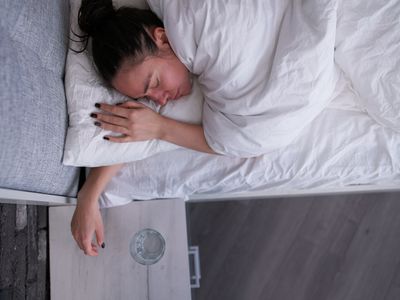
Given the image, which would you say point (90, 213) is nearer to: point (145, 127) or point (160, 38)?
point (145, 127)

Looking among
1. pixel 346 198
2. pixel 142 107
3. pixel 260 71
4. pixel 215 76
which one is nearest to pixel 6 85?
pixel 142 107

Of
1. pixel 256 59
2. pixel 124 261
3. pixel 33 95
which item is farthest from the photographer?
pixel 124 261

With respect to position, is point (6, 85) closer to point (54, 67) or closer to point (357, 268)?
point (54, 67)

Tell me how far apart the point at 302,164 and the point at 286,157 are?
0.05m

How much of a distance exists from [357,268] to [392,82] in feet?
2.73

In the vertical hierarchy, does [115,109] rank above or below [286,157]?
above

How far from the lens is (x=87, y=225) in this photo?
2.84 feet

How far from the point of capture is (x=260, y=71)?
818mm

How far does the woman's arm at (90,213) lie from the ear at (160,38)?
1.13 ft

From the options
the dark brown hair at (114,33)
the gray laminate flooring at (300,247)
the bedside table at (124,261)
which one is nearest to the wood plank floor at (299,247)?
the gray laminate flooring at (300,247)

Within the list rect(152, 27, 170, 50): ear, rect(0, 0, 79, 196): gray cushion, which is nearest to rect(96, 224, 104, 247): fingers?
rect(0, 0, 79, 196): gray cushion

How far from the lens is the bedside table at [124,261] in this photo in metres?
0.90

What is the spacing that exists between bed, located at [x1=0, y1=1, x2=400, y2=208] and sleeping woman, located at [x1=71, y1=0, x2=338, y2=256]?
76 millimetres

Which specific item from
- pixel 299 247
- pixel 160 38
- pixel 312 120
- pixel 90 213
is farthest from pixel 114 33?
pixel 299 247
